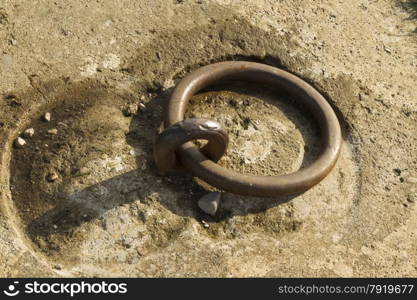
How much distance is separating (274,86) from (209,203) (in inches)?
75.0

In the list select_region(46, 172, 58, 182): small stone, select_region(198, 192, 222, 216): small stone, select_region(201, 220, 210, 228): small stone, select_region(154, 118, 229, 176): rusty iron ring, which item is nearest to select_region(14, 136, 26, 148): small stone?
select_region(46, 172, 58, 182): small stone

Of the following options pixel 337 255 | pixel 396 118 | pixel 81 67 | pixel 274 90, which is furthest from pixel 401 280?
pixel 81 67

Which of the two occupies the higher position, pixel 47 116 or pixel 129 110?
pixel 47 116

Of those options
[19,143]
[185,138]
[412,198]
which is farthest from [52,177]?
[412,198]

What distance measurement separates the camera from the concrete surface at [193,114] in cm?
539

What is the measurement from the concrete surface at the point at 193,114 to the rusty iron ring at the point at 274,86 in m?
0.26

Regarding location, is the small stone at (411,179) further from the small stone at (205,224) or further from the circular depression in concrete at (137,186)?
the small stone at (205,224)

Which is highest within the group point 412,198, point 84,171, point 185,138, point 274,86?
point 185,138

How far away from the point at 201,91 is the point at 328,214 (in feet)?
7.20

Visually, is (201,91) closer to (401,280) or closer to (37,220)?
(37,220)

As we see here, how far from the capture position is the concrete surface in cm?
539

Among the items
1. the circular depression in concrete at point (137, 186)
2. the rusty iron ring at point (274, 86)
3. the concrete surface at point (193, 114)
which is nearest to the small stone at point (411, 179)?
the concrete surface at point (193, 114)

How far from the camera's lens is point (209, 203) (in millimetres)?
5691

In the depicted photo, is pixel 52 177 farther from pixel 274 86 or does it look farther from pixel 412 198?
pixel 412 198
